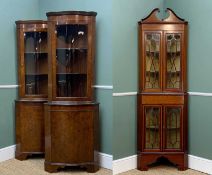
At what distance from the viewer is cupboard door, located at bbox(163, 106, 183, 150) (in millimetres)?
3037

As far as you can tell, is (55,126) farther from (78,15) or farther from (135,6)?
(135,6)

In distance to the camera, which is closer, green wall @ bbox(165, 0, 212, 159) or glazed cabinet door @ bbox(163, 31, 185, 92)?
green wall @ bbox(165, 0, 212, 159)

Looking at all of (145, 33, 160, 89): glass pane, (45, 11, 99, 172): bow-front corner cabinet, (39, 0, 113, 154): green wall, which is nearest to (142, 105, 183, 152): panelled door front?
(145, 33, 160, 89): glass pane

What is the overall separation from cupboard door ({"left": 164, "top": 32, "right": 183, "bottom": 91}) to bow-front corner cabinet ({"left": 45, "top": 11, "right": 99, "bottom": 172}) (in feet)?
2.47

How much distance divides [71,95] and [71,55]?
41cm

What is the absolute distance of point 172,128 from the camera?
3078mm

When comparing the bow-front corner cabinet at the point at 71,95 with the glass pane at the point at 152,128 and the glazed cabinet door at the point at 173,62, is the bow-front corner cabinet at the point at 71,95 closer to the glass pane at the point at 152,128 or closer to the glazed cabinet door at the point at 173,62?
the glass pane at the point at 152,128

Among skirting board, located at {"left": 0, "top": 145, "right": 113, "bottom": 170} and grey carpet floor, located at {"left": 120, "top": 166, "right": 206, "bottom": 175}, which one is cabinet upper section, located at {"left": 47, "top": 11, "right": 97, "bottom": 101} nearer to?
skirting board, located at {"left": 0, "top": 145, "right": 113, "bottom": 170}

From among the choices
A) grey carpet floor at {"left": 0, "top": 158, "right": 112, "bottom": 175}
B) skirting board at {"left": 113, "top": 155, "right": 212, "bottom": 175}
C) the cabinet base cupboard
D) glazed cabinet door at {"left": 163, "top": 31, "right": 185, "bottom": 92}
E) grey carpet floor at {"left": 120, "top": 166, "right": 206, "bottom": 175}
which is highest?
glazed cabinet door at {"left": 163, "top": 31, "right": 185, "bottom": 92}

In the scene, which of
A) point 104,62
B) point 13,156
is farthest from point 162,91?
point 13,156

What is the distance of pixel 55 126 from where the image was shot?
114 inches

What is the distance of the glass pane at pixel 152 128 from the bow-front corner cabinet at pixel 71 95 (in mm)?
532

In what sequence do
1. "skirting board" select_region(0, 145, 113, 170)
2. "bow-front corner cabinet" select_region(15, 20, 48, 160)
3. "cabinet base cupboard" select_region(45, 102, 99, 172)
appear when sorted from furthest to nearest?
"bow-front corner cabinet" select_region(15, 20, 48, 160), "skirting board" select_region(0, 145, 113, 170), "cabinet base cupboard" select_region(45, 102, 99, 172)

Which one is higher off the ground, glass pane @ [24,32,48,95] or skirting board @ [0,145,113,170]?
glass pane @ [24,32,48,95]
